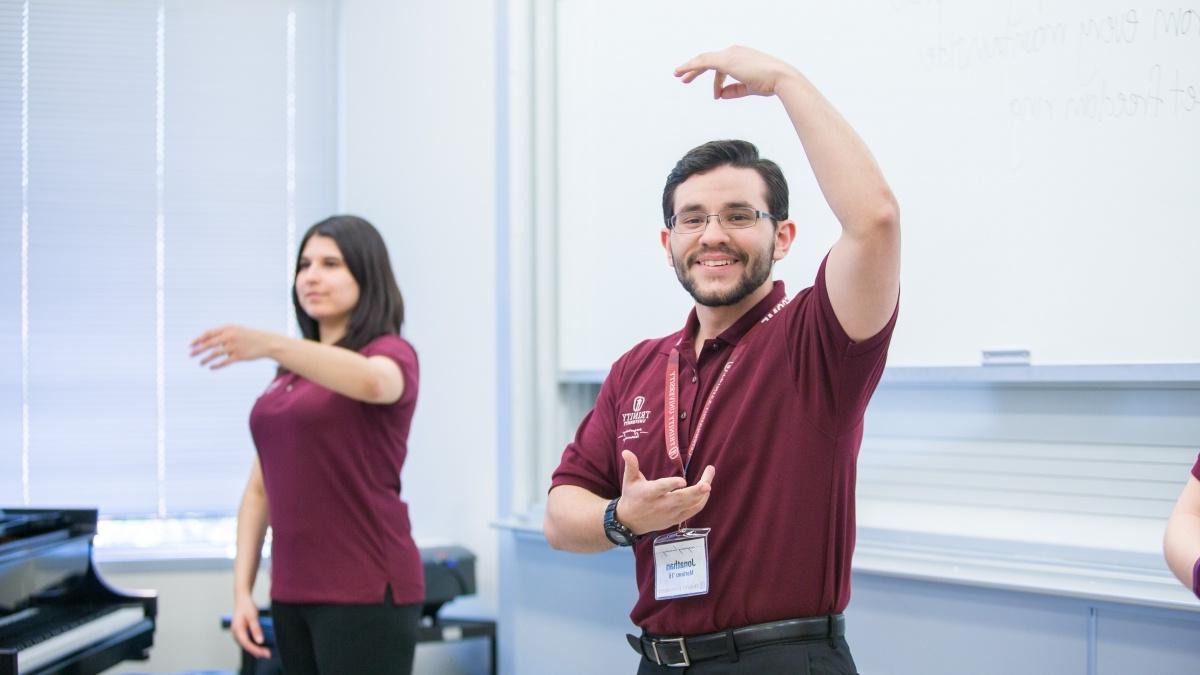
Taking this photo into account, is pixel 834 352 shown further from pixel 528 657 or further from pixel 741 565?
pixel 528 657

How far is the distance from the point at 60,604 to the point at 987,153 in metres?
2.64

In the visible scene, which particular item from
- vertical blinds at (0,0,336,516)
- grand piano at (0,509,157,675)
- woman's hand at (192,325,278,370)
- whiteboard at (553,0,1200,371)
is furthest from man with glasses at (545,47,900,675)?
vertical blinds at (0,0,336,516)

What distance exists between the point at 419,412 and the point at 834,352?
2730mm

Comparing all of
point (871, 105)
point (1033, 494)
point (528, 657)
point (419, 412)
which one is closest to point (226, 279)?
point (419, 412)

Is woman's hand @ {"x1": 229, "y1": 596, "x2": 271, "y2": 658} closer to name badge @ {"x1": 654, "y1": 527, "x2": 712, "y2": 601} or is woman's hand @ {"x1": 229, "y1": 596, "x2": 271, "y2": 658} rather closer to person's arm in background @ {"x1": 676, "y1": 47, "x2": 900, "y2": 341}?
name badge @ {"x1": 654, "y1": 527, "x2": 712, "y2": 601}

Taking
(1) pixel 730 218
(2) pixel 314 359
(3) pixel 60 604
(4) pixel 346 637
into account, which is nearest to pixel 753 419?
(1) pixel 730 218

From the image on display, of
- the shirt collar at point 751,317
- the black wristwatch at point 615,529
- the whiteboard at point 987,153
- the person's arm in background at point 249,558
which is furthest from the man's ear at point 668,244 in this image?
the person's arm in background at point 249,558

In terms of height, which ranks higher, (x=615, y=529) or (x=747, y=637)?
(x=615, y=529)

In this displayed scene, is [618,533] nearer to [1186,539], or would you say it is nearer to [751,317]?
[751,317]

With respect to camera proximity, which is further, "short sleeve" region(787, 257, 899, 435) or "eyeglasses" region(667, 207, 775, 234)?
"eyeglasses" region(667, 207, 775, 234)

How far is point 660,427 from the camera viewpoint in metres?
1.60

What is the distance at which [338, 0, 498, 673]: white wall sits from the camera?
3715 millimetres

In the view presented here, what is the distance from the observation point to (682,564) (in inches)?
58.4

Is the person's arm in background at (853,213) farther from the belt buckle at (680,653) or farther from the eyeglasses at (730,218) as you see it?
the belt buckle at (680,653)
